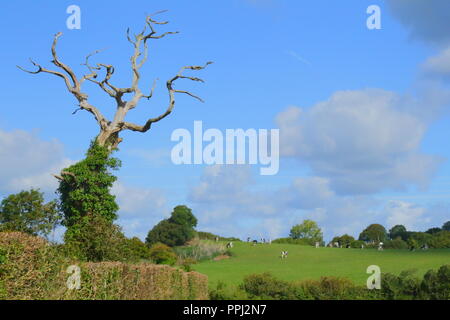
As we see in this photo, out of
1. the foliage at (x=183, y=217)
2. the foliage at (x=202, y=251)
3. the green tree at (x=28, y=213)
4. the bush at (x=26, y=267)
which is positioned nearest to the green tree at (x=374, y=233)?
the foliage at (x=183, y=217)

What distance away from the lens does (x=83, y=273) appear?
19766 millimetres

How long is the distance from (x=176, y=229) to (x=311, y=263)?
73.1 ft

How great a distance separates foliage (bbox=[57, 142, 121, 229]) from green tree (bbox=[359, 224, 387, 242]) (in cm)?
8030

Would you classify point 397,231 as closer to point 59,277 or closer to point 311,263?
point 311,263

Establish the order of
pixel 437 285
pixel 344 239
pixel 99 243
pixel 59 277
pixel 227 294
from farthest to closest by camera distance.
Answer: pixel 344 239
pixel 99 243
pixel 227 294
pixel 437 285
pixel 59 277

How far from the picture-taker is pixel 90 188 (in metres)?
33.9

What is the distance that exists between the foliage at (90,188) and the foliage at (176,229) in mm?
35994

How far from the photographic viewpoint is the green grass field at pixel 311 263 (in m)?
42.3

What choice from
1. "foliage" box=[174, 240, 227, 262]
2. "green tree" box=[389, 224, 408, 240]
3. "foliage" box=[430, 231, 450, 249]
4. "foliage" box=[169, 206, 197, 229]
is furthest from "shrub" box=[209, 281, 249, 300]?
"green tree" box=[389, 224, 408, 240]

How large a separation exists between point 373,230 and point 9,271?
99377 mm

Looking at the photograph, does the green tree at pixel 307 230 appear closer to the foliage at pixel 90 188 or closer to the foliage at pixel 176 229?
the foliage at pixel 176 229

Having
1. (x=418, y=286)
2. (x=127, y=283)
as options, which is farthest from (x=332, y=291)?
(x=127, y=283)

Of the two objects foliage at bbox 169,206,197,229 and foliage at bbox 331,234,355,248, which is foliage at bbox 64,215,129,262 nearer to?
foliage at bbox 169,206,197,229
